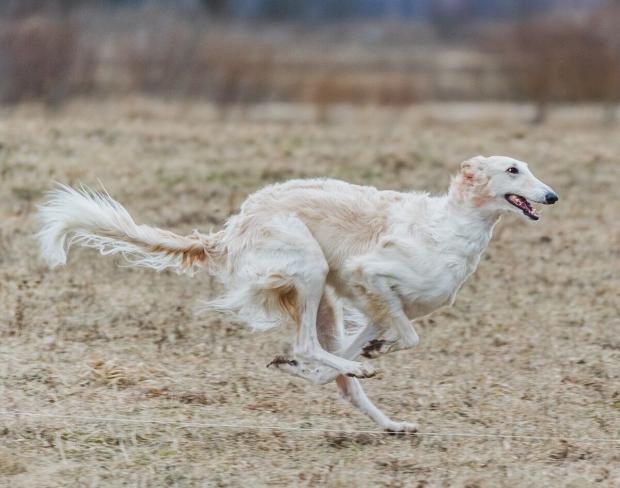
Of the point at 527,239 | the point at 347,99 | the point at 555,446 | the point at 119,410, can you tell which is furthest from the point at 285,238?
the point at 347,99

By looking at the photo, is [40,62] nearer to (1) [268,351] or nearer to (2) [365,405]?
(1) [268,351]

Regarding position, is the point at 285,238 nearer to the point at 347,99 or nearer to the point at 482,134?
the point at 482,134

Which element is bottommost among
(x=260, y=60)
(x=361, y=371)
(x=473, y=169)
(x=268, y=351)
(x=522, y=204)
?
(x=268, y=351)

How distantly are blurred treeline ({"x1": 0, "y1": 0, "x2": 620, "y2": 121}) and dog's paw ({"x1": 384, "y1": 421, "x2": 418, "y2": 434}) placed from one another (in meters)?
10.3

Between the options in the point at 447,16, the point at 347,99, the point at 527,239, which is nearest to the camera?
the point at 527,239

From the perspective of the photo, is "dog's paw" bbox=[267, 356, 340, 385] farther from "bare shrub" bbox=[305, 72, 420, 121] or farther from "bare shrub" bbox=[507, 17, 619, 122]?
"bare shrub" bbox=[507, 17, 619, 122]

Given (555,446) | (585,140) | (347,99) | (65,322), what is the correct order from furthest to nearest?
Answer: (347,99), (585,140), (65,322), (555,446)

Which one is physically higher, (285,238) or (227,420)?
(285,238)

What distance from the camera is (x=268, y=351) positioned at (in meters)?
7.51

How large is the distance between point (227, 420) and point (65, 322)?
2015 mm

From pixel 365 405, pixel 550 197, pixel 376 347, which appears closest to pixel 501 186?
pixel 550 197

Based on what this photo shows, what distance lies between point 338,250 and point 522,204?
3.05 feet

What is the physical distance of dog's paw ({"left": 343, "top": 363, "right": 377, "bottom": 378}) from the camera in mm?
5832

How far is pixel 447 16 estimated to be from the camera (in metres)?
25.7
